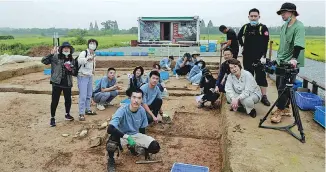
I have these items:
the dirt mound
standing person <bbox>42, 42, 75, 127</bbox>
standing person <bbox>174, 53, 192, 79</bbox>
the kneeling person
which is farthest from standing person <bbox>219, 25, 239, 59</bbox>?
the dirt mound

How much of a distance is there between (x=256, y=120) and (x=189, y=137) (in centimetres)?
118

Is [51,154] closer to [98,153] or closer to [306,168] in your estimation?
[98,153]

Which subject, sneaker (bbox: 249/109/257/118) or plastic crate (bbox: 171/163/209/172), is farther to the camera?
sneaker (bbox: 249/109/257/118)

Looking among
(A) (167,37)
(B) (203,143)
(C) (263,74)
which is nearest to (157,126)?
(B) (203,143)

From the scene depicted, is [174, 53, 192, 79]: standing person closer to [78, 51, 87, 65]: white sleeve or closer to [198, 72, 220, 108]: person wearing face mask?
[198, 72, 220, 108]: person wearing face mask

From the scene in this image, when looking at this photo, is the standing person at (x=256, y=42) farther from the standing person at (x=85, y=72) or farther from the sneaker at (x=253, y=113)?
the standing person at (x=85, y=72)

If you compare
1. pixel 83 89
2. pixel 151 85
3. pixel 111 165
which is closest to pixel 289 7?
pixel 151 85

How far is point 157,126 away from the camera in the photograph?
17.7 ft

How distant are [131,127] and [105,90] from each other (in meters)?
2.53

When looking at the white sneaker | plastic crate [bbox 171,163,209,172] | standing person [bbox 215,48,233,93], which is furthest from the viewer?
the white sneaker

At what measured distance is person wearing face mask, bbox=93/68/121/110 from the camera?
633 centimetres

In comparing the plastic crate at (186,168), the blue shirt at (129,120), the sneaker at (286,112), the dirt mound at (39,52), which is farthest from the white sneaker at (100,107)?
the dirt mound at (39,52)

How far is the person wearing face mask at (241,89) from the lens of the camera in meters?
4.86

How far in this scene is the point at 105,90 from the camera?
634 centimetres
